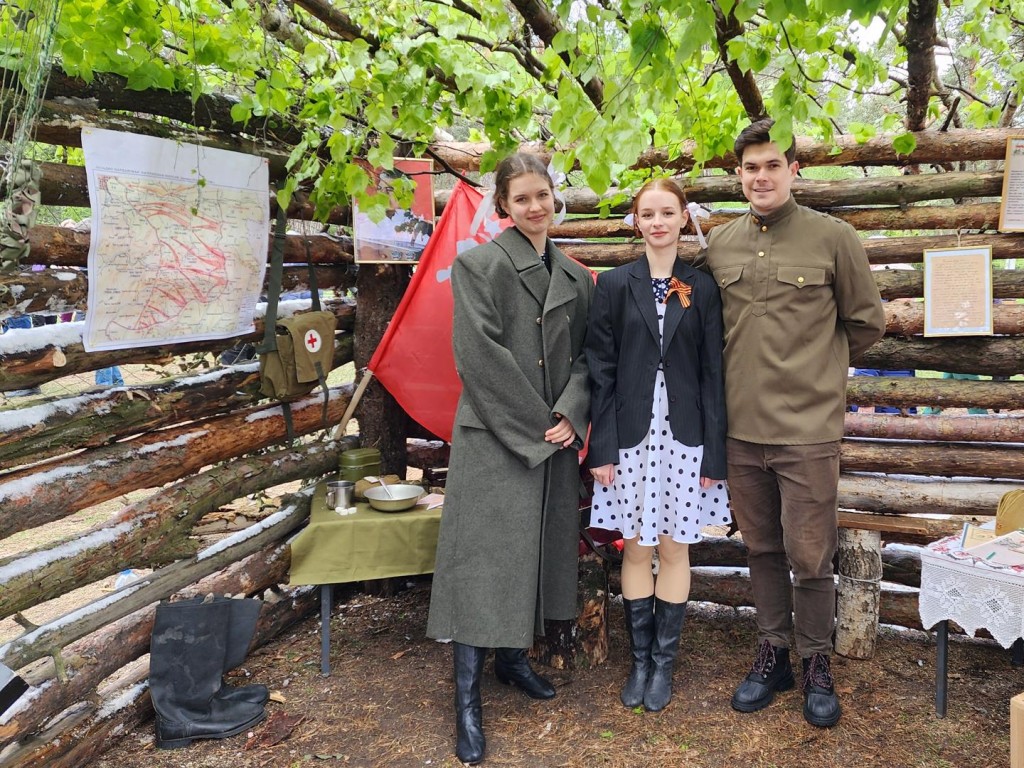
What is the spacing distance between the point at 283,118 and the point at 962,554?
3.82 meters

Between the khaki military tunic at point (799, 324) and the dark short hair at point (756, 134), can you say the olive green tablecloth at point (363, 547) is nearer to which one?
the khaki military tunic at point (799, 324)

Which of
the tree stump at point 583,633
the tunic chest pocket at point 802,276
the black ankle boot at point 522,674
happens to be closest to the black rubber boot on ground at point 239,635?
the black ankle boot at point 522,674

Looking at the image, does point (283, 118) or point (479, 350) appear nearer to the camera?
point (479, 350)

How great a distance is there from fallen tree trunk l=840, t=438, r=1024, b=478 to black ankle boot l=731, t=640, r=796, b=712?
59.9 inches

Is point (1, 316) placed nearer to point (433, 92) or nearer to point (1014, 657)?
point (433, 92)

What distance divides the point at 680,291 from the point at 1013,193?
2.41 meters

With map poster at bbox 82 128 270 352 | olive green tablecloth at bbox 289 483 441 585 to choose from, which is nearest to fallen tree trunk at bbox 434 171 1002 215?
map poster at bbox 82 128 270 352

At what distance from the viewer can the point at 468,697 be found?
3285mm

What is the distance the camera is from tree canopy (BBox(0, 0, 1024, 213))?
2307 mm

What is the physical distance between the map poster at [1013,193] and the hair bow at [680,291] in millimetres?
2304

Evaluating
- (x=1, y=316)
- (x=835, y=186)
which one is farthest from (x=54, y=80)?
(x=835, y=186)

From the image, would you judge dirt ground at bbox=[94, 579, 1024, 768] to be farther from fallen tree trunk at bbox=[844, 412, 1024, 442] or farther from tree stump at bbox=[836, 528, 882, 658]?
fallen tree trunk at bbox=[844, 412, 1024, 442]

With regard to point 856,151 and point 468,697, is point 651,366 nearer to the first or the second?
point 468,697

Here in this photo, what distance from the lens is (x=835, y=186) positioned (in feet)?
15.4
